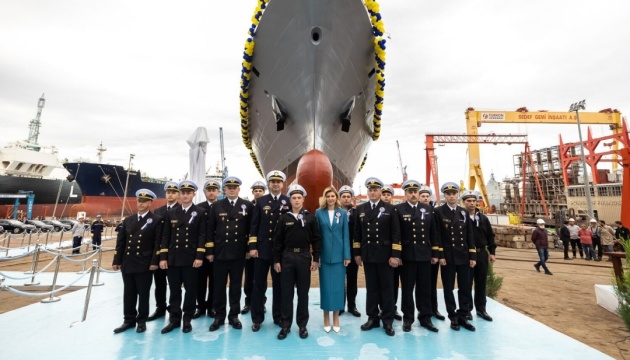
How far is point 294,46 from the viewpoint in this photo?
269 inches

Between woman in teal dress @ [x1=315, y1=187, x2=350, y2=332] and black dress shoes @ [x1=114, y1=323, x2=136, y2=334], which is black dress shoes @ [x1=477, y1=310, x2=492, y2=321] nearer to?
woman in teal dress @ [x1=315, y1=187, x2=350, y2=332]

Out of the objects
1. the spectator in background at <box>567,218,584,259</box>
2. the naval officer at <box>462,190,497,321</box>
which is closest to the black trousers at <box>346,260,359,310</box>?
the naval officer at <box>462,190,497,321</box>

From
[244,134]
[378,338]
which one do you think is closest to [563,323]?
[378,338]

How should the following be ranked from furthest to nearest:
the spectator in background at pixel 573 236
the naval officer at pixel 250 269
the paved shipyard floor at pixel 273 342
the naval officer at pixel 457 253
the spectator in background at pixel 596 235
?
the spectator in background at pixel 573 236
the spectator in background at pixel 596 235
the naval officer at pixel 250 269
the naval officer at pixel 457 253
the paved shipyard floor at pixel 273 342

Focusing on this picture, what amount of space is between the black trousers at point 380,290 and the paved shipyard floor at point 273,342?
0.19m

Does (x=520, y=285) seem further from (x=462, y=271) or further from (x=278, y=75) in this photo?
(x=278, y=75)

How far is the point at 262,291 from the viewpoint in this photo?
327 cm

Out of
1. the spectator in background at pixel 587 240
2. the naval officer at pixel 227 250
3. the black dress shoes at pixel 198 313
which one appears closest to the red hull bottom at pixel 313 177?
the naval officer at pixel 227 250

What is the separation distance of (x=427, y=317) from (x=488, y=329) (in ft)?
2.24

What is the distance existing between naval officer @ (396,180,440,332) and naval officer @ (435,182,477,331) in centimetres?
21

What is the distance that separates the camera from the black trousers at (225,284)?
3223 mm

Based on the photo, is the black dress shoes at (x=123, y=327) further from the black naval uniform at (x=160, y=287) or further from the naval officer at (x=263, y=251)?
the naval officer at (x=263, y=251)

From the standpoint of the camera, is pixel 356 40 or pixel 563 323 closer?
pixel 563 323

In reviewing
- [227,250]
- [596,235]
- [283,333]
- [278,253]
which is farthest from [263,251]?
[596,235]
